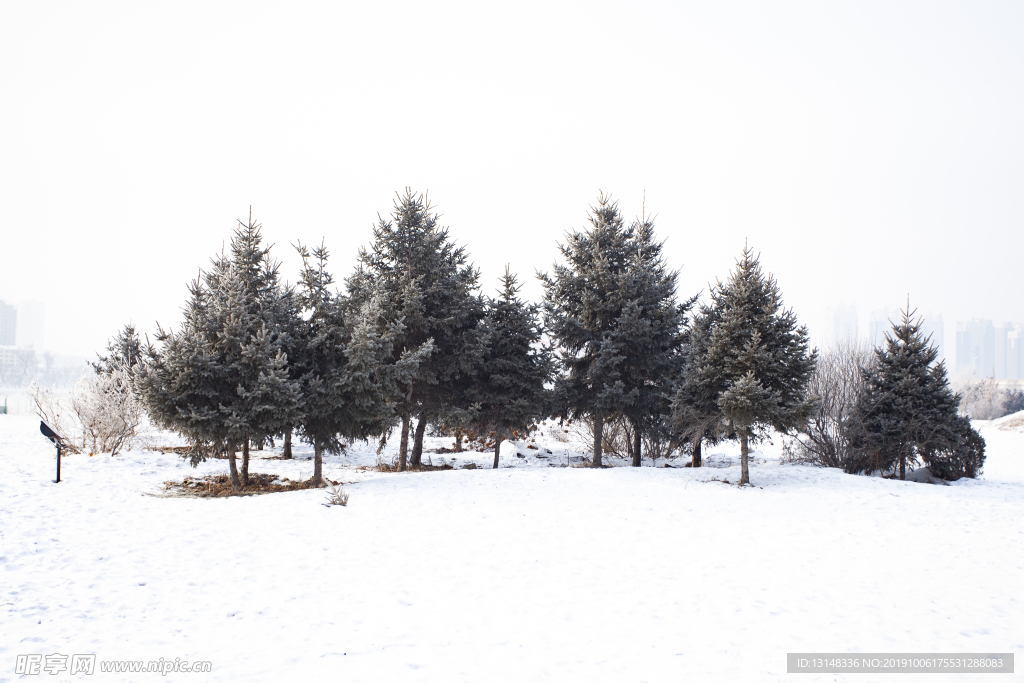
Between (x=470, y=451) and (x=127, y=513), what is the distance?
1530 cm

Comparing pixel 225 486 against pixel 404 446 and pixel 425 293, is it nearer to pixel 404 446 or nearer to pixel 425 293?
pixel 404 446

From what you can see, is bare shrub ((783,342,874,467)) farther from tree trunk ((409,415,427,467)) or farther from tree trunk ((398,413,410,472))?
tree trunk ((398,413,410,472))

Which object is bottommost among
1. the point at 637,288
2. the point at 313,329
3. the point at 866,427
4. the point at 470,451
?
the point at 470,451

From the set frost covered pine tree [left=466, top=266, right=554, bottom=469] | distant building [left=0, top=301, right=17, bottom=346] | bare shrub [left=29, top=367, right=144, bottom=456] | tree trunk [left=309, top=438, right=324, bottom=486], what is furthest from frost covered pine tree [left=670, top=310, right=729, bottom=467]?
distant building [left=0, top=301, right=17, bottom=346]

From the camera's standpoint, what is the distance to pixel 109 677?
480 centimetres

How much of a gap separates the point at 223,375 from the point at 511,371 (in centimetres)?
880

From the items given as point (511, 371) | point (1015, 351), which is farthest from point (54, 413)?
point (1015, 351)

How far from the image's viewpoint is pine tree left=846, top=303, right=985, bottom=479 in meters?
16.1

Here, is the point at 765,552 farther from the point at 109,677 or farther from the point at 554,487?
the point at 109,677

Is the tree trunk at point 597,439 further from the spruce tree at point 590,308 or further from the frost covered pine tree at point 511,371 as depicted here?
the frost covered pine tree at point 511,371

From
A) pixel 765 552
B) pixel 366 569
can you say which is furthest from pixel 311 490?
pixel 765 552

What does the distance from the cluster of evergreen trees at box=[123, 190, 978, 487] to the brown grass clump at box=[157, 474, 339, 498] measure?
49cm

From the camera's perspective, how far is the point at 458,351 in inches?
656

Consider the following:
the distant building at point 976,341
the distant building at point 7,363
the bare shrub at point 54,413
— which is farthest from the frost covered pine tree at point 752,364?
the distant building at point 976,341
